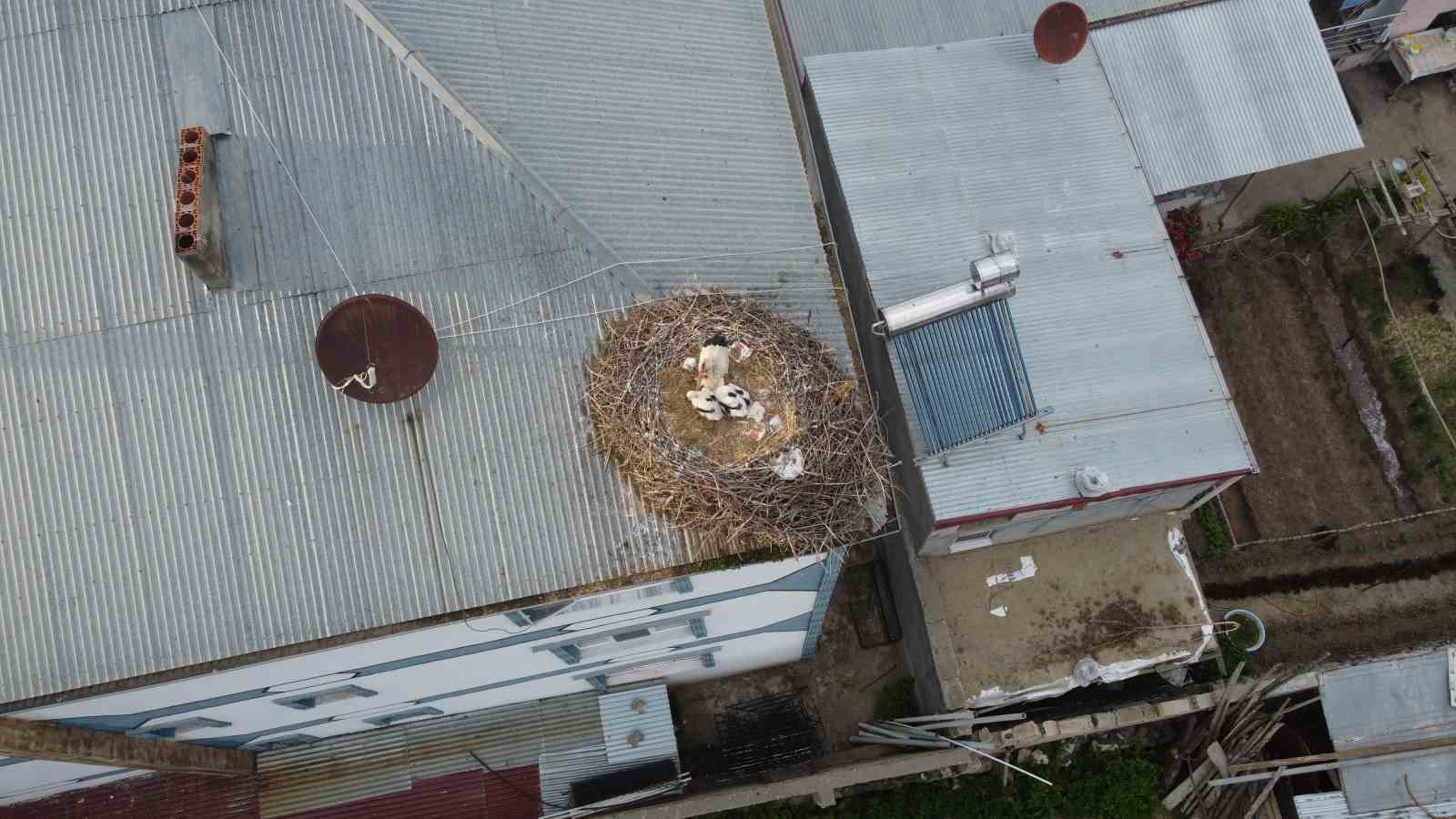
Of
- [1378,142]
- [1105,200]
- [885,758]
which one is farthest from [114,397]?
[1378,142]

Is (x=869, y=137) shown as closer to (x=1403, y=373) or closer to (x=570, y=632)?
(x=570, y=632)

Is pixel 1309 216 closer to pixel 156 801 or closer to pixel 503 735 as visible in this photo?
pixel 503 735

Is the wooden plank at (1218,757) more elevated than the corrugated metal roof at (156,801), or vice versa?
the corrugated metal roof at (156,801)

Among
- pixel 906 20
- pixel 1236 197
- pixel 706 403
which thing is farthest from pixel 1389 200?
pixel 706 403

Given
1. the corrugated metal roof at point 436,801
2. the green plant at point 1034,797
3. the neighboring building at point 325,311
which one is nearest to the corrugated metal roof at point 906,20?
the neighboring building at point 325,311

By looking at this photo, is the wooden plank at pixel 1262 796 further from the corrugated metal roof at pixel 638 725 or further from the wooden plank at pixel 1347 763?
the corrugated metal roof at pixel 638 725

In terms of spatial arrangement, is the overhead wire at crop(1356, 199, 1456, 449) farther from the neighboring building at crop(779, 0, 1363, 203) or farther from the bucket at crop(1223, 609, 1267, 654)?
the bucket at crop(1223, 609, 1267, 654)

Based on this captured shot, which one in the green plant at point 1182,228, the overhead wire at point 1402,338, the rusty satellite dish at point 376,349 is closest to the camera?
the rusty satellite dish at point 376,349
